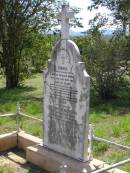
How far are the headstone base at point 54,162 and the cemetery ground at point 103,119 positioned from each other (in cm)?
61

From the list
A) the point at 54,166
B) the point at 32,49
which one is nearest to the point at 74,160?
the point at 54,166

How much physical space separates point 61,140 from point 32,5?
11926mm

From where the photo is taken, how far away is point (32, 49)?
745 inches

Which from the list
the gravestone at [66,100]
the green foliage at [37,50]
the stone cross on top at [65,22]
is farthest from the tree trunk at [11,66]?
the stone cross on top at [65,22]

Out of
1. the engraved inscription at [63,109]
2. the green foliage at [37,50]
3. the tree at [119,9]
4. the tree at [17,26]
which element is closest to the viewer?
the engraved inscription at [63,109]

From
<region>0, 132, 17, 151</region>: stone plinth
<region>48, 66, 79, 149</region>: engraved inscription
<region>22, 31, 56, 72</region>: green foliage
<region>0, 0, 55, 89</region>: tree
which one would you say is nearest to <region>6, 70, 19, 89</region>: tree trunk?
<region>0, 0, 55, 89</region>: tree

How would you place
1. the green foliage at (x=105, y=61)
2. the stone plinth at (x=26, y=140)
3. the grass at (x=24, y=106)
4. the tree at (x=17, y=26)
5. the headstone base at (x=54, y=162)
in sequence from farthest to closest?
1. the tree at (x=17, y=26)
2. the green foliage at (x=105, y=61)
3. the grass at (x=24, y=106)
4. the stone plinth at (x=26, y=140)
5. the headstone base at (x=54, y=162)

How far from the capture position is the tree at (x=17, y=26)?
17.1 metres

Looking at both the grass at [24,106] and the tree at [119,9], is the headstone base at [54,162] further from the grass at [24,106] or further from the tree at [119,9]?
the tree at [119,9]

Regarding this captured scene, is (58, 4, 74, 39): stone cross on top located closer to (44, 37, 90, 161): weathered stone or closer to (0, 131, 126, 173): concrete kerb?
(44, 37, 90, 161): weathered stone

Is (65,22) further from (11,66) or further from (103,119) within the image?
(11,66)

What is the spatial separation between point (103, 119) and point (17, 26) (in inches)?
335

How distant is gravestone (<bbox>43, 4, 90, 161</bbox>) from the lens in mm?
6230

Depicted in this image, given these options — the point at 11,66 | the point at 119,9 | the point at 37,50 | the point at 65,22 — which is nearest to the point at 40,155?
the point at 65,22
